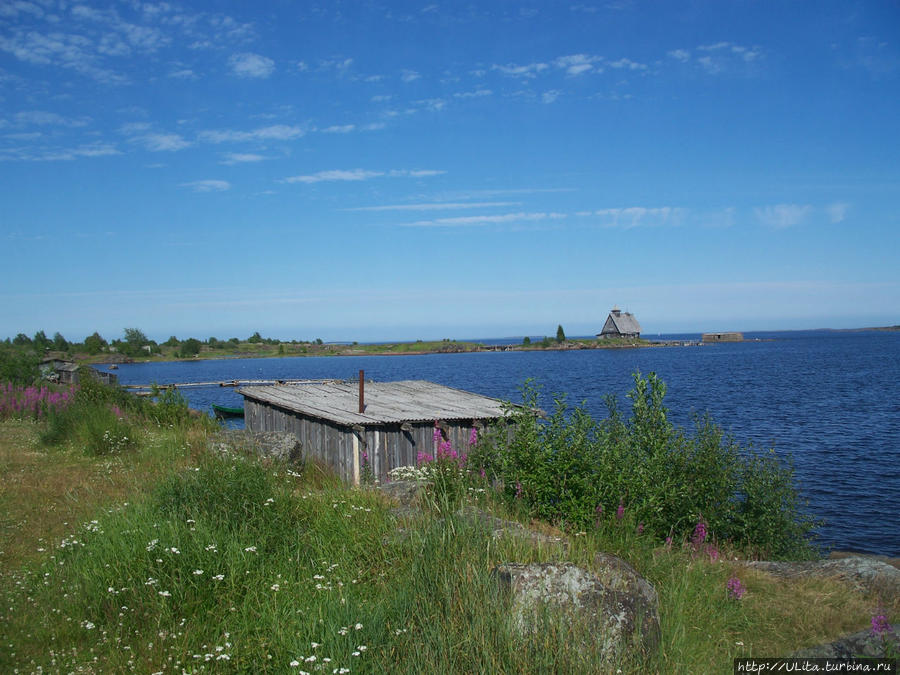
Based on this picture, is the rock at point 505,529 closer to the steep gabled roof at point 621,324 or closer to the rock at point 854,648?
the rock at point 854,648

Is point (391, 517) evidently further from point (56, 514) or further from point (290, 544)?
point (56, 514)

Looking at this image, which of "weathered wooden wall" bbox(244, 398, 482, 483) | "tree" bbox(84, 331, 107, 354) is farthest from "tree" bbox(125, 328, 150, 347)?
"weathered wooden wall" bbox(244, 398, 482, 483)

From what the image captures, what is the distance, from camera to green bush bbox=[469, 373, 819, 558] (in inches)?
342

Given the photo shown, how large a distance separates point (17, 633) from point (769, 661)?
6.56 m

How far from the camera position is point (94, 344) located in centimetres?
13088

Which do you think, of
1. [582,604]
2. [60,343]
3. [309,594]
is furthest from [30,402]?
[60,343]

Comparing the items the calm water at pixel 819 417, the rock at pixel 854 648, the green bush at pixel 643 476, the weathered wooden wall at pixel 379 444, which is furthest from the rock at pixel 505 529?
the weathered wooden wall at pixel 379 444

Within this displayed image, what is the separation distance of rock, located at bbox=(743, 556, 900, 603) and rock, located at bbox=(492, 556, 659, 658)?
565 cm

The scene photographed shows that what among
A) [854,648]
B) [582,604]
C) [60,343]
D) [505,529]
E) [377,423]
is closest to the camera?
[582,604]

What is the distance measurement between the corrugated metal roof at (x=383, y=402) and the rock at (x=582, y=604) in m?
8.00

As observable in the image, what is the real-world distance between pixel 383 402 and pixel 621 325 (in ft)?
484

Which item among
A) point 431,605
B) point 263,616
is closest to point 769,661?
point 431,605

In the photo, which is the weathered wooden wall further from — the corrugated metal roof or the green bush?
the green bush

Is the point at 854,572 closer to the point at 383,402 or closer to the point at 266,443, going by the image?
the point at 266,443
